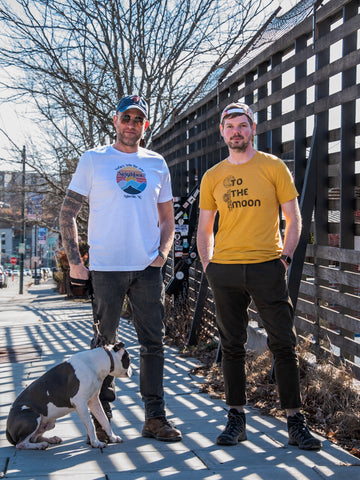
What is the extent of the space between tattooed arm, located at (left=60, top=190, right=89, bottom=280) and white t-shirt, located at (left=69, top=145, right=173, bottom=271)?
0.19ft

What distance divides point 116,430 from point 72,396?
1.99ft

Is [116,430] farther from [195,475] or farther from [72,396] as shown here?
[195,475]

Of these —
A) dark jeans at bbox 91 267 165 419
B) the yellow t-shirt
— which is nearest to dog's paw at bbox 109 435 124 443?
dark jeans at bbox 91 267 165 419

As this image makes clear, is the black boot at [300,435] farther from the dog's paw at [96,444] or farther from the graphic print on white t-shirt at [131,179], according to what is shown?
the graphic print on white t-shirt at [131,179]

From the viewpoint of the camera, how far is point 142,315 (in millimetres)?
3885

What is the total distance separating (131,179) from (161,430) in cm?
146

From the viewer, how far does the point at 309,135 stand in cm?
527

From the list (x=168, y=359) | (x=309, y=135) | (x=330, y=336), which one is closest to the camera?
(x=330, y=336)

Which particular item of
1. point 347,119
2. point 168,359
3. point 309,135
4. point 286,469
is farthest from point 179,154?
point 286,469

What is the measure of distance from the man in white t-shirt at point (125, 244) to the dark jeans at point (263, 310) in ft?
1.32

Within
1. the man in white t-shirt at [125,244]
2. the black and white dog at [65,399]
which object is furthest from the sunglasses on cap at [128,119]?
the black and white dog at [65,399]

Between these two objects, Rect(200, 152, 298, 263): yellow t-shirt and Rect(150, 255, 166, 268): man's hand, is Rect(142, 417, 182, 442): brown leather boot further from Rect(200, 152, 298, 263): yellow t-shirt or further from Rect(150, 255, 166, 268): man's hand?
Rect(200, 152, 298, 263): yellow t-shirt

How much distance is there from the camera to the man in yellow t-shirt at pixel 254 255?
3.66m

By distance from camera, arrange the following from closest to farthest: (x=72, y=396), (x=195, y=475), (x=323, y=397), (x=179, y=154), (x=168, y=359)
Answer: (x=195, y=475), (x=72, y=396), (x=323, y=397), (x=168, y=359), (x=179, y=154)
